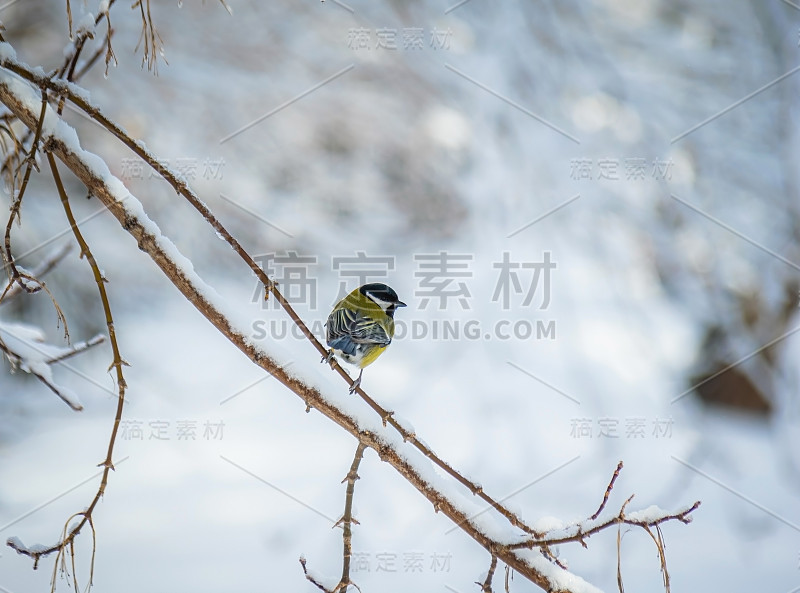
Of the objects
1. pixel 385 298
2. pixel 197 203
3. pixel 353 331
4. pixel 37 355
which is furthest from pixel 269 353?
pixel 385 298

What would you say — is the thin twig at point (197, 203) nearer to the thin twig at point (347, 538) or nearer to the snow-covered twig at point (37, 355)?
the thin twig at point (347, 538)

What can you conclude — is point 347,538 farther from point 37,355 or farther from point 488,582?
point 37,355

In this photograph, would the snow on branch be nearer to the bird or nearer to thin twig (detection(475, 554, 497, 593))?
thin twig (detection(475, 554, 497, 593))

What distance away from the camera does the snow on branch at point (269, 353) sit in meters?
0.74

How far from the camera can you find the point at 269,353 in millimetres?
780

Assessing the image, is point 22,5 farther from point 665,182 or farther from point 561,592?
point 665,182

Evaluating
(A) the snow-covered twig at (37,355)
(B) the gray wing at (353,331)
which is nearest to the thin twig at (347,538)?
(A) the snow-covered twig at (37,355)

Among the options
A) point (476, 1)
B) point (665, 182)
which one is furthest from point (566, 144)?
point (476, 1)

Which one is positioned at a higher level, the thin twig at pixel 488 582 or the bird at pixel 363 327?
the bird at pixel 363 327

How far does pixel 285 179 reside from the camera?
8.18 ft

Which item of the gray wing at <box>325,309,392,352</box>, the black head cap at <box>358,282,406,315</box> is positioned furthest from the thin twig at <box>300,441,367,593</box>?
the black head cap at <box>358,282,406,315</box>

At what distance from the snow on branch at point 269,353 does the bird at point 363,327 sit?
1.61ft

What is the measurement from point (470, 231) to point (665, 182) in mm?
805

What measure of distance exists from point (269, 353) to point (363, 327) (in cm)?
63
